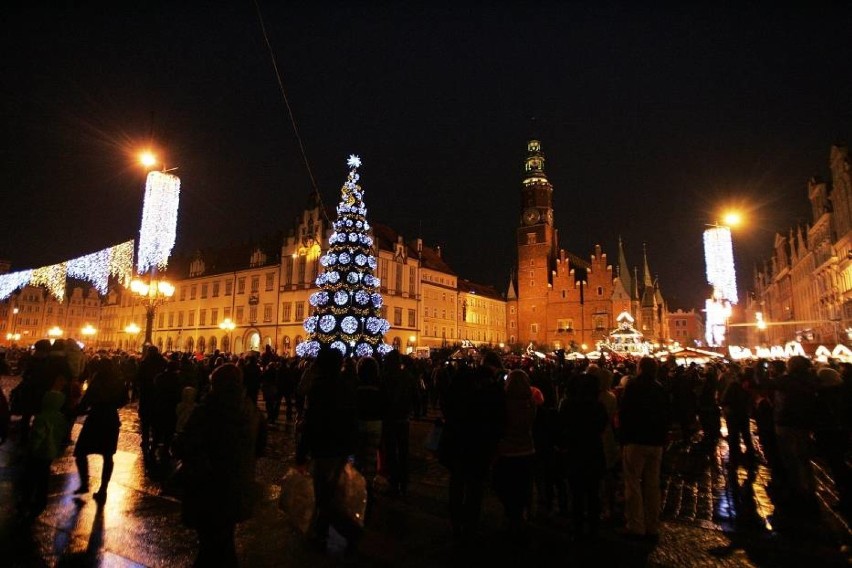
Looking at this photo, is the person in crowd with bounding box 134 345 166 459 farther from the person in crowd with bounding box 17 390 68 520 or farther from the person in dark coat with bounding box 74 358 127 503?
the person in crowd with bounding box 17 390 68 520

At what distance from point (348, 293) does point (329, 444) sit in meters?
19.4

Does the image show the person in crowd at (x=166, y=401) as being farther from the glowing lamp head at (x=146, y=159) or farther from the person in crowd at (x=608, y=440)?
the glowing lamp head at (x=146, y=159)

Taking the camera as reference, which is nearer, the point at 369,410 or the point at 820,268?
the point at 369,410

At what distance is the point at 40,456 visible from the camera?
541 cm

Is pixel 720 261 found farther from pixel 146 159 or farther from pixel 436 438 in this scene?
pixel 146 159

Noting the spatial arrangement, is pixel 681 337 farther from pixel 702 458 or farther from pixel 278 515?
pixel 278 515

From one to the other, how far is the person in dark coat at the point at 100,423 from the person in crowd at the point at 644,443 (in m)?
6.38

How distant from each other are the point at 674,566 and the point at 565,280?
65.4 m

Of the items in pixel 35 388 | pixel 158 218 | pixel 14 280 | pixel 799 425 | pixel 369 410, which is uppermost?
pixel 158 218

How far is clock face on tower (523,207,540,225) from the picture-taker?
71.1 meters

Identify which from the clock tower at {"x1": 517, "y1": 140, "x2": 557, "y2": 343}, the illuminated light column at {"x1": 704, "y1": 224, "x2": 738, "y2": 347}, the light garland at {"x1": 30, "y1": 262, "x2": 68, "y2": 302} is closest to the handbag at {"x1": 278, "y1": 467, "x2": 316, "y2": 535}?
the illuminated light column at {"x1": 704, "y1": 224, "x2": 738, "y2": 347}

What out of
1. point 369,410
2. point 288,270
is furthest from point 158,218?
point 288,270

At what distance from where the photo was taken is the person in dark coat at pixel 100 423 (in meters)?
6.20

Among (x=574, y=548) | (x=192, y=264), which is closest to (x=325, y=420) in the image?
(x=574, y=548)
